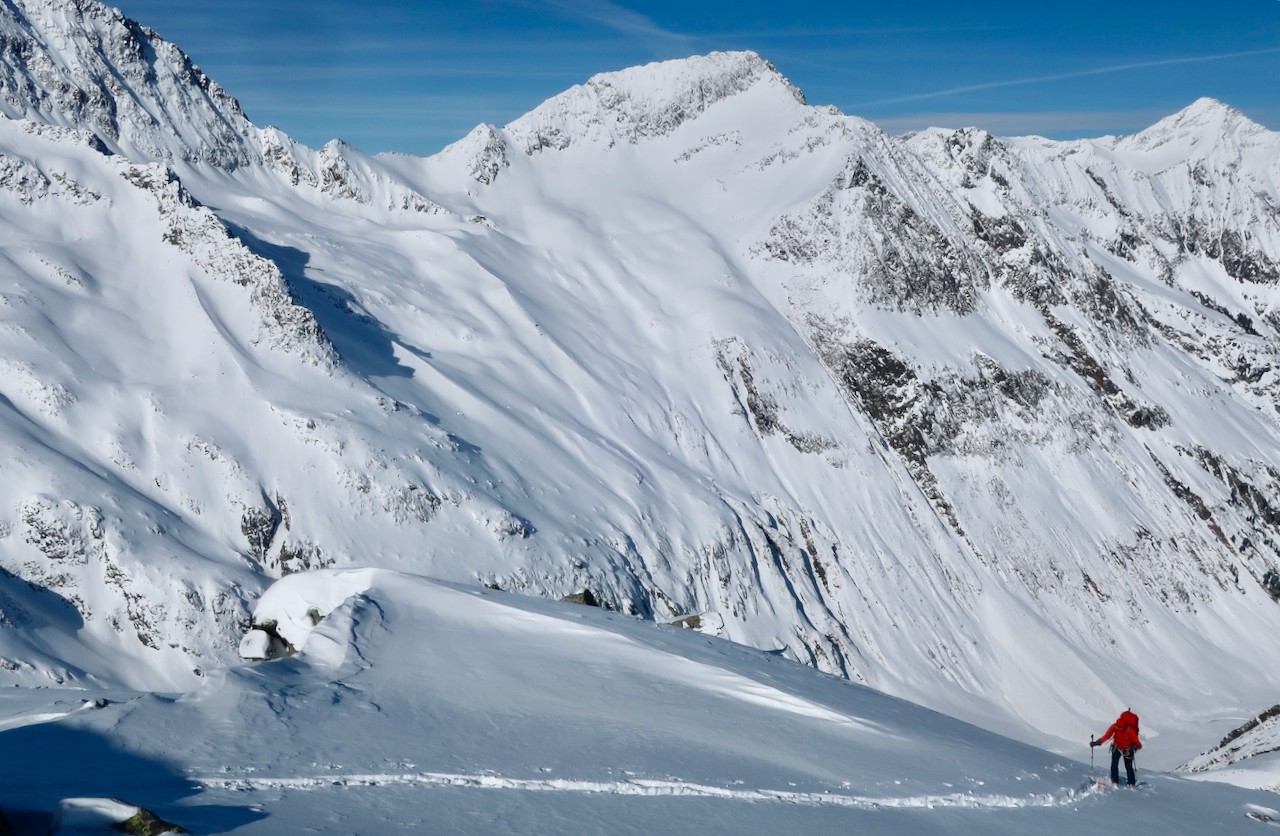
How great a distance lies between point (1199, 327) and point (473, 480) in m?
99.9

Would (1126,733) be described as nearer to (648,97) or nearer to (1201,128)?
(648,97)

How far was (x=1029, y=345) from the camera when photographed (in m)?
101

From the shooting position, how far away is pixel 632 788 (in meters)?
12.9

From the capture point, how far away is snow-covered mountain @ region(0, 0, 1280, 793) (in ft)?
158

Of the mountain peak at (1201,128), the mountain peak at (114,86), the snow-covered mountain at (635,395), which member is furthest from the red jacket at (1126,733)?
the mountain peak at (1201,128)

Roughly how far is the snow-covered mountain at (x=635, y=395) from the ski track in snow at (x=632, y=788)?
18.2 meters

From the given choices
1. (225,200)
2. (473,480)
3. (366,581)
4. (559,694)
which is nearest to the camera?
(559,694)

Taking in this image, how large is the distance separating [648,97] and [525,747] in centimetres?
10831

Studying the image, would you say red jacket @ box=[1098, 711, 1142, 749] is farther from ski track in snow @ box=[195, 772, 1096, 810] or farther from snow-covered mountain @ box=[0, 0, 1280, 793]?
snow-covered mountain @ box=[0, 0, 1280, 793]

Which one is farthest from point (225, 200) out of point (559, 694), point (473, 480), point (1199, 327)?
point (1199, 327)

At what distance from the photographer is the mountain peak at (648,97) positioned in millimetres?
110188

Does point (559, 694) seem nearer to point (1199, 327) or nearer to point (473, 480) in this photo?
point (473, 480)

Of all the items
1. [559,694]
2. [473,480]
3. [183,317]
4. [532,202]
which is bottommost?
[559,694]

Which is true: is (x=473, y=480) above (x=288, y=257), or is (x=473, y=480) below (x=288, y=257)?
below
